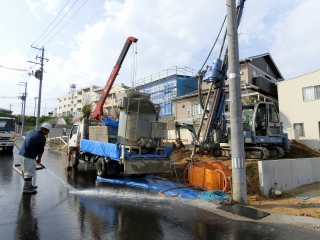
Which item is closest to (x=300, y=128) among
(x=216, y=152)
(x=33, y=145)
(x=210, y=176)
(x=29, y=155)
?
(x=216, y=152)

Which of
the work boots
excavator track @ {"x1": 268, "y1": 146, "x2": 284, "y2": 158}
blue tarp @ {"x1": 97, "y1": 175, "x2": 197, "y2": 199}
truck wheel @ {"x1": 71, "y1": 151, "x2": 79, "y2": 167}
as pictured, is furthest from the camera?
truck wheel @ {"x1": 71, "y1": 151, "x2": 79, "y2": 167}

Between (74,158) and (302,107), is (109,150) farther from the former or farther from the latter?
(302,107)

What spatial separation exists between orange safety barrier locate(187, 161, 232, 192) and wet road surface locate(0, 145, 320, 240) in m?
1.55

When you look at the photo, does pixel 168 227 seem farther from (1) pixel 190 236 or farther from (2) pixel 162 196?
(2) pixel 162 196

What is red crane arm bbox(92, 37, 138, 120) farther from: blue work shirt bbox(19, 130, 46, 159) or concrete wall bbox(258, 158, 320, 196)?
concrete wall bbox(258, 158, 320, 196)

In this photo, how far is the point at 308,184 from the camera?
981 cm

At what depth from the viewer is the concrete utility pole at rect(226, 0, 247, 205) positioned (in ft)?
21.9

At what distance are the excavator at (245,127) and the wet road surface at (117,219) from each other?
6.43 metres

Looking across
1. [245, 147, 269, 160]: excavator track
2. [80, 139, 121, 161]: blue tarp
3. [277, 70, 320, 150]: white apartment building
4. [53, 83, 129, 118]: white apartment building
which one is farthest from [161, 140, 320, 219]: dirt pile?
[53, 83, 129, 118]: white apartment building

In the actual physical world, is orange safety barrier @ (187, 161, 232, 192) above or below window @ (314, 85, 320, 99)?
below

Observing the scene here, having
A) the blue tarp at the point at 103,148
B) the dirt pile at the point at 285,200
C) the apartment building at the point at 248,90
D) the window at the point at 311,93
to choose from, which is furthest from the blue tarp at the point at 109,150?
the window at the point at 311,93

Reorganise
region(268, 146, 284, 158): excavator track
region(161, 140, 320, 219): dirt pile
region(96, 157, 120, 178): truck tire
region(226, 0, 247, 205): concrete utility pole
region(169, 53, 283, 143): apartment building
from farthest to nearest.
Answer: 1. region(169, 53, 283, 143): apartment building
2. region(268, 146, 284, 158): excavator track
3. region(96, 157, 120, 178): truck tire
4. region(226, 0, 247, 205): concrete utility pole
5. region(161, 140, 320, 219): dirt pile

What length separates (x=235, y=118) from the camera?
6953 millimetres

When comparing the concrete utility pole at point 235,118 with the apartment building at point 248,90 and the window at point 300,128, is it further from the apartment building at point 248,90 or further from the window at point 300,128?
the window at point 300,128
